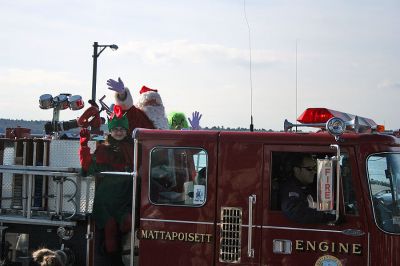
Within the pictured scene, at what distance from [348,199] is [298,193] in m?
0.42

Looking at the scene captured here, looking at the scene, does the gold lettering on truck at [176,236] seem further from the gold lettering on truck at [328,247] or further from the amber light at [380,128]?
the amber light at [380,128]

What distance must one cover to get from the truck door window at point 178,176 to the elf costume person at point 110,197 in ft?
1.69

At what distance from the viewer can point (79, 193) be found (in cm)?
649

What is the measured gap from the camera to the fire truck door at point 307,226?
542 cm

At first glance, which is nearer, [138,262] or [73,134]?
[138,262]

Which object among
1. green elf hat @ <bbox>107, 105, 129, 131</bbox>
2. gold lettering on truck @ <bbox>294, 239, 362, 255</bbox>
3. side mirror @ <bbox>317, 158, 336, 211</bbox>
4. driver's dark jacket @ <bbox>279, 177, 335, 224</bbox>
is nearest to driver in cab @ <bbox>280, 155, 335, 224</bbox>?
driver's dark jacket @ <bbox>279, 177, 335, 224</bbox>

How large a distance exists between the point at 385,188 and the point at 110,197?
101 inches

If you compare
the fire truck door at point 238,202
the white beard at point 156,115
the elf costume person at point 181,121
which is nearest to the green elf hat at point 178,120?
the elf costume person at point 181,121

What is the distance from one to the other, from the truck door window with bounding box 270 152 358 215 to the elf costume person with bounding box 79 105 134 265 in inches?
57.2

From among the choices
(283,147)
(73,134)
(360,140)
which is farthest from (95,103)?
(360,140)

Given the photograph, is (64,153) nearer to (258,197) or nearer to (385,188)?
(258,197)

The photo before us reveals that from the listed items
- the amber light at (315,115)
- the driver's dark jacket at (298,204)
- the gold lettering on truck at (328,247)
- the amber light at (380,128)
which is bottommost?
the gold lettering on truck at (328,247)

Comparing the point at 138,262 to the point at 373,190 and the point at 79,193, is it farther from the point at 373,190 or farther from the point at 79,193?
→ the point at 373,190

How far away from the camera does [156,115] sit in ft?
24.4
